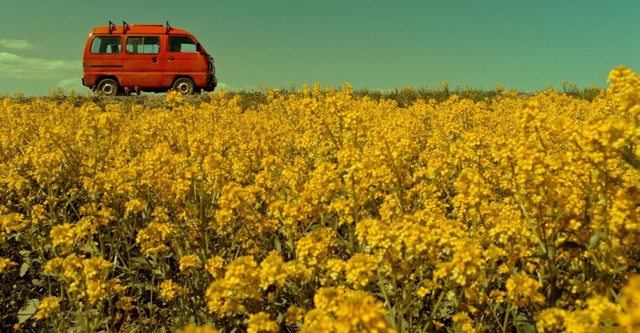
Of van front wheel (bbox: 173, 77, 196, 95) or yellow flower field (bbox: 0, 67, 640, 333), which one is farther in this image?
van front wheel (bbox: 173, 77, 196, 95)

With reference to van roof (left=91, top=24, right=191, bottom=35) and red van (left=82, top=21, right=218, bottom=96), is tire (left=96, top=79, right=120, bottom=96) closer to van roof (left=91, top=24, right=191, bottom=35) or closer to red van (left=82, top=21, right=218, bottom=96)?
red van (left=82, top=21, right=218, bottom=96)

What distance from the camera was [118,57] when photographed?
20969 mm

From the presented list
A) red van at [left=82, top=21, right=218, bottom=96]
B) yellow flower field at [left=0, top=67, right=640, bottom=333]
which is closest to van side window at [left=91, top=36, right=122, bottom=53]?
red van at [left=82, top=21, right=218, bottom=96]

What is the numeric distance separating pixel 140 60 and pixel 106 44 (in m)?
1.70

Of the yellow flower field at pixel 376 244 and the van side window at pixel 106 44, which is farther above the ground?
the van side window at pixel 106 44

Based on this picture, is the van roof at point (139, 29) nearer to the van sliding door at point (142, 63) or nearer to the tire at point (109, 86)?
the van sliding door at point (142, 63)

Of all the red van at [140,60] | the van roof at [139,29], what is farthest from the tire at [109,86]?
the van roof at [139,29]

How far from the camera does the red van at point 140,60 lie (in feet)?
68.8

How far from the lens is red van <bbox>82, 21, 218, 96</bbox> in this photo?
2097 cm

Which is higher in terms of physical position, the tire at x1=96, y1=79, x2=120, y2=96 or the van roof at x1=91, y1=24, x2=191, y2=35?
the van roof at x1=91, y1=24, x2=191, y2=35

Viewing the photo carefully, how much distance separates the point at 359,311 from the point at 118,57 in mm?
21630

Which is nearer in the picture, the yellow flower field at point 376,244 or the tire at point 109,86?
the yellow flower field at point 376,244

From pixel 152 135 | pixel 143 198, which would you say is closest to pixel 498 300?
pixel 143 198

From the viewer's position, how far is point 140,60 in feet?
68.8
